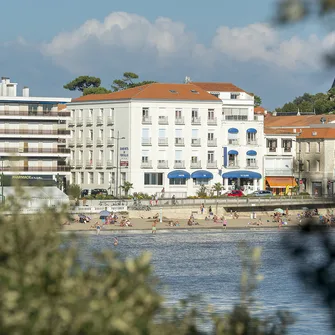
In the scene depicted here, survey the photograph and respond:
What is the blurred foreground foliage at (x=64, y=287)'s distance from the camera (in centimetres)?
916

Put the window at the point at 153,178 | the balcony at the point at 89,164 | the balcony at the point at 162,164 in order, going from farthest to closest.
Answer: the balcony at the point at 89,164
the balcony at the point at 162,164
the window at the point at 153,178

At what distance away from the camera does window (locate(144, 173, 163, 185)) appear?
110062mm

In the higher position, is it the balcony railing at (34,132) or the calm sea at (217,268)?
the balcony railing at (34,132)

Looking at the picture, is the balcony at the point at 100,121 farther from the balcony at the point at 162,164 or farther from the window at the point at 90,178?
the balcony at the point at 162,164

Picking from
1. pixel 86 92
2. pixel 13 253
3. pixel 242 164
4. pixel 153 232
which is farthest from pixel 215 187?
pixel 13 253

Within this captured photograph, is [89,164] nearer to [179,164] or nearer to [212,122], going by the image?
[179,164]

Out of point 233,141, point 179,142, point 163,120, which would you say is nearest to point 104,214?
point 179,142

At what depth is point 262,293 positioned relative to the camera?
4881 centimetres

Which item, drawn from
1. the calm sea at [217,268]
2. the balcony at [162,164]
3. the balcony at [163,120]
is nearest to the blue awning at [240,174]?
the balcony at [162,164]

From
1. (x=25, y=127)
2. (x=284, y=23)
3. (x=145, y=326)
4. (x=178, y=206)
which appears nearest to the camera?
(x=284, y=23)

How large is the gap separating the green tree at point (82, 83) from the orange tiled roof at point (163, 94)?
134 feet

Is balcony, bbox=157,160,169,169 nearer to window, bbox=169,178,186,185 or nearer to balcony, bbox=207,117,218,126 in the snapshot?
window, bbox=169,178,186,185

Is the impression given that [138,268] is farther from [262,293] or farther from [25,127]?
[25,127]

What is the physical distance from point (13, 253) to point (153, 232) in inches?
3205
